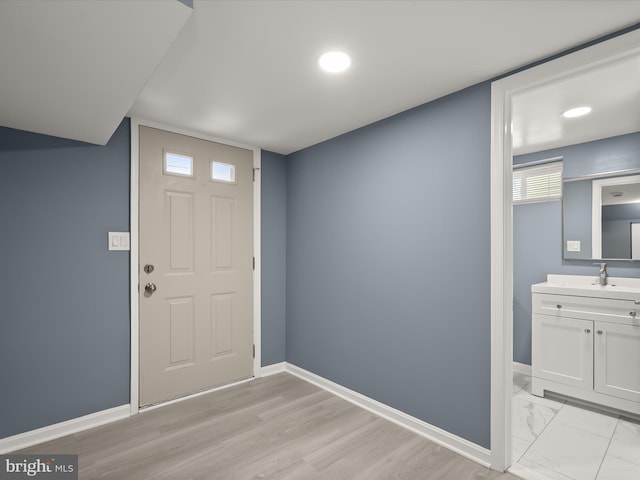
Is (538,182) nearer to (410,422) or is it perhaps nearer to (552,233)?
(552,233)

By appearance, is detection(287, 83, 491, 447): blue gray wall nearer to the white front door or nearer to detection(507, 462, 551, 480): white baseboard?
detection(507, 462, 551, 480): white baseboard

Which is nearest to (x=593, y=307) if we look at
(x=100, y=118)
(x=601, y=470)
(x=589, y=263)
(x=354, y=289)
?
(x=589, y=263)

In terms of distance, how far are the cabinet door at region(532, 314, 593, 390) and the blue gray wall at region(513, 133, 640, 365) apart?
0.54 metres

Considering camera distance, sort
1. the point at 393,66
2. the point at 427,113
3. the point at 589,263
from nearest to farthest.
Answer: the point at 393,66
the point at 427,113
the point at 589,263

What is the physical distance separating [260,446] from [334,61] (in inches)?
95.1

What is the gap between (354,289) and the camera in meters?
2.93

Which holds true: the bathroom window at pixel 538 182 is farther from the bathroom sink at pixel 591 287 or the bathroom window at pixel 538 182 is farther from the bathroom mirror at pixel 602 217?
the bathroom sink at pixel 591 287

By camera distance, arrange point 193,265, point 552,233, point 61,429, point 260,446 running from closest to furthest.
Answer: point 260,446 < point 61,429 < point 193,265 < point 552,233

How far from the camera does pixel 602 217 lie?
3.12m

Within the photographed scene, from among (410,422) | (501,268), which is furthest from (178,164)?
(410,422)

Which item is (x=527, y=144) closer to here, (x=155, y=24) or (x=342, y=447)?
(x=342, y=447)

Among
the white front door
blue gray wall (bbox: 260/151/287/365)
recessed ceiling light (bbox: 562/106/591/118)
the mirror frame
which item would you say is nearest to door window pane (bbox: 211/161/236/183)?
the white front door

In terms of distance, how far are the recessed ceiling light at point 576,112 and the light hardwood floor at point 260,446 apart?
252cm

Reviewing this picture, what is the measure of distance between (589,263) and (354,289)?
222cm
